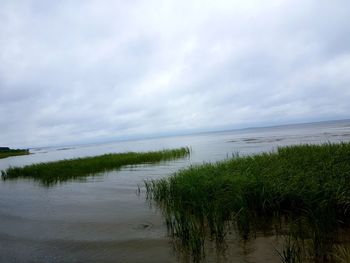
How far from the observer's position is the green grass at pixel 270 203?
6.94m

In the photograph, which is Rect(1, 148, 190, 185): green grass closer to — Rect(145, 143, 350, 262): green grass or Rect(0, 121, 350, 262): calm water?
Rect(0, 121, 350, 262): calm water

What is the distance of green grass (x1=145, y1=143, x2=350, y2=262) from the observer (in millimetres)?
6941

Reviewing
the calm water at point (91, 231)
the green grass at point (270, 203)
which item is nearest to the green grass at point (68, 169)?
the calm water at point (91, 231)

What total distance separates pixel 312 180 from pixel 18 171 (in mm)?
25253

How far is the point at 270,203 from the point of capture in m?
8.97

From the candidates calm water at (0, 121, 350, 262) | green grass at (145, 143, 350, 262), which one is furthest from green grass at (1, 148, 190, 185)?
green grass at (145, 143, 350, 262)

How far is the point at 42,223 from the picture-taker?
11078mm

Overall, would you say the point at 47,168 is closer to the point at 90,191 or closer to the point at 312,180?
the point at 90,191

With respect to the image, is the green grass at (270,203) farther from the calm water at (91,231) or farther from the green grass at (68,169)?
the green grass at (68,169)

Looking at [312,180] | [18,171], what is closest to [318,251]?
[312,180]

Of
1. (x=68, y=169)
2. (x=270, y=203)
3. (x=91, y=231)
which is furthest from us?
(x=68, y=169)

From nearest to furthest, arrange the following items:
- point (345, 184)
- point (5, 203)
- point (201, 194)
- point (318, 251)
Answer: point (318, 251) < point (345, 184) < point (201, 194) < point (5, 203)

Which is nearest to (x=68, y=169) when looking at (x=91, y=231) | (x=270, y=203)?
(x=91, y=231)

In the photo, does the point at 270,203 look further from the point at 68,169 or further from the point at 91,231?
the point at 68,169
